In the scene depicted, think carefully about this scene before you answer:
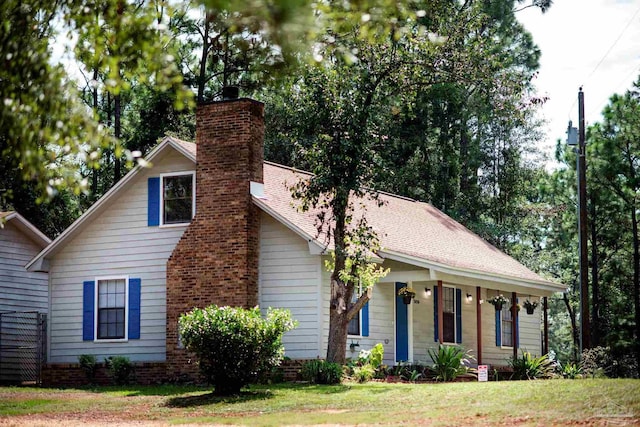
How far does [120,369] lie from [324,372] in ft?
18.9

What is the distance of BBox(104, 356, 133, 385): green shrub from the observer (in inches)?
906

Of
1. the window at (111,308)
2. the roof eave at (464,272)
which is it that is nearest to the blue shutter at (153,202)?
the window at (111,308)

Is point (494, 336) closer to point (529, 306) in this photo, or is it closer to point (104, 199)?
point (529, 306)

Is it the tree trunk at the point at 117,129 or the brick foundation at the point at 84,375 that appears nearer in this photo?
the brick foundation at the point at 84,375

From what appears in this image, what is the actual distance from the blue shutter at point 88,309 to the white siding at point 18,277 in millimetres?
3487

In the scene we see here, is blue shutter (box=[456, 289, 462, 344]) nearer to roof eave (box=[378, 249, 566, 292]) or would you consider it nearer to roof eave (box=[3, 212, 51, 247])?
roof eave (box=[378, 249, 566, 292])

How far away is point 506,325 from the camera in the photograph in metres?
29.2

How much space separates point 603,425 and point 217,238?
11.2 m

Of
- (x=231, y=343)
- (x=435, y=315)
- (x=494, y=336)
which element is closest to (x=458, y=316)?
(x=435, y=315)

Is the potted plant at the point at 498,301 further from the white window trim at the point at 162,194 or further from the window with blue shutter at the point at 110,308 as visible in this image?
the window with blue shutter at the point at 110,308

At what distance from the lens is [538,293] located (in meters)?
28.5

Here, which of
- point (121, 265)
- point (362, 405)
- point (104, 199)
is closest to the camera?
point (362, 405)

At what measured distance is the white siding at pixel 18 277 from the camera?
27.1 meters

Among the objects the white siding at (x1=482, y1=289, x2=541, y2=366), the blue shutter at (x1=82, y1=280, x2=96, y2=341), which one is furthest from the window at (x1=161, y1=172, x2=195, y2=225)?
the white siding at (x1=482, y1=289, x2=541, y2=366)
